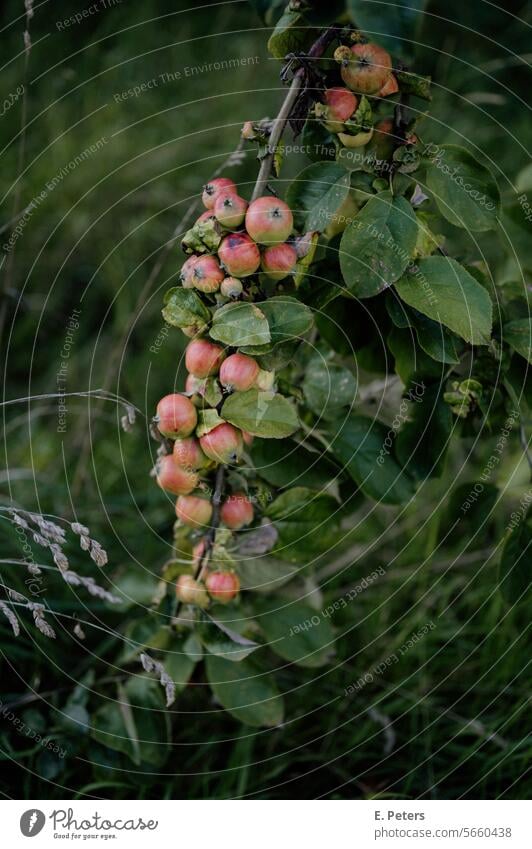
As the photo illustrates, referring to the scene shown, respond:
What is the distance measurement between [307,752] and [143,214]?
46.1 inches

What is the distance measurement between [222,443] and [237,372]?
0.22 ft

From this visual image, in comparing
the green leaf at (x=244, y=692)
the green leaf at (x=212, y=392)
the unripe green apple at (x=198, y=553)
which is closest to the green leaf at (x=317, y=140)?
the green leaf at (x=212, y=392)

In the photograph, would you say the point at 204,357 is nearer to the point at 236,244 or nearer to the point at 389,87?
the point at 236,244

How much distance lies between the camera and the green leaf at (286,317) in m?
0.66

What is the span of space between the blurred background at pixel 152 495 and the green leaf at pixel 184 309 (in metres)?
0.16

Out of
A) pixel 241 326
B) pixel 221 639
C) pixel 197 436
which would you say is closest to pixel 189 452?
pixel 197 436

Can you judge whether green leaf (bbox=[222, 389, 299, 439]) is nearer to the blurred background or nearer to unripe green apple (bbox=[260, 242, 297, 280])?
unripe green apple (bbox=[260, 242, 297, 280])

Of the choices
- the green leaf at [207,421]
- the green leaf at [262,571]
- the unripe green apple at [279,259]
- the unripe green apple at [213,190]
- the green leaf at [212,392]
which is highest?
the unripe green apple at [213,190]

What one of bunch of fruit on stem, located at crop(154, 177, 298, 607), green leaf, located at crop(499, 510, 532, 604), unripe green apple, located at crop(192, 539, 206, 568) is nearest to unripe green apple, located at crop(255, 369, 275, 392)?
bunch of fruit on stem, located at crop(154, 177, 298, 607)

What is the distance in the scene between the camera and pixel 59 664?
3.31 feet

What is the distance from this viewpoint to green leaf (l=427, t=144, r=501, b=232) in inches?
28.7

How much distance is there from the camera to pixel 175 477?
0.72 meters

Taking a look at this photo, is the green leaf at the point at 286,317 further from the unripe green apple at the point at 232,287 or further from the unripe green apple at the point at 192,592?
the unripe green apple at the point at 192,592
